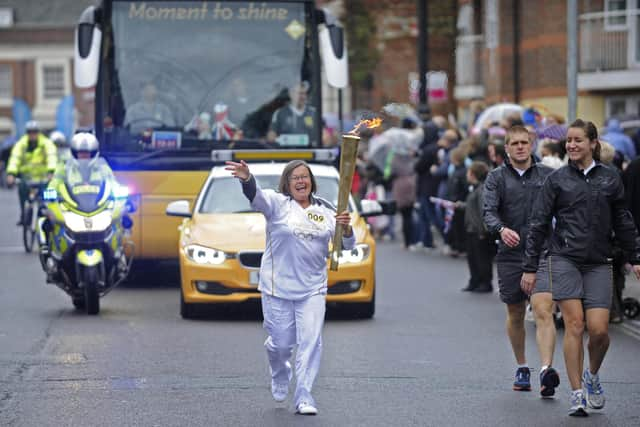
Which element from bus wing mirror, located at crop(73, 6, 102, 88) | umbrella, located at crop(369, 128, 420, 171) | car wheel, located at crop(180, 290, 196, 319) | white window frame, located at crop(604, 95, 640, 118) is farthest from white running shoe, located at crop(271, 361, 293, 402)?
white window frame, located at crop(604, 95, 640, 118)

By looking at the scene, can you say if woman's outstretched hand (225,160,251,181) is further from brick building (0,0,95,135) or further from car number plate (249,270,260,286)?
brick building (0,0,95,135)

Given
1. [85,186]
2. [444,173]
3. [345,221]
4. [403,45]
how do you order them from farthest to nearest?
[403,45] < [444,173] < [85,186] < [345,221]

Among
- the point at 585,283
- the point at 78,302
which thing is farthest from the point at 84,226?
the point at 585,283

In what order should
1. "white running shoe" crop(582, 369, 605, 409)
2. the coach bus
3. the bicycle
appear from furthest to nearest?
the bicycle
the coach bus
"white running shoe" crop(582, 369, 605, 409)

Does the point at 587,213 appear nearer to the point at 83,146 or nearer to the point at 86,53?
the point at 83,146

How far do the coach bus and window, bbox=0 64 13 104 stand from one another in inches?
2466

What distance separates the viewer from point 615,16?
34438 millimetres

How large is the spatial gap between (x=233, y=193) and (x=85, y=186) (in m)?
1.57

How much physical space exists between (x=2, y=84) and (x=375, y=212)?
66.8 meters

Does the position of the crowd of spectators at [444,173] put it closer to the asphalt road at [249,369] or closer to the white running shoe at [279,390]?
the asphalt road at [249,369]

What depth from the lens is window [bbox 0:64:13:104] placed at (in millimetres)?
77938

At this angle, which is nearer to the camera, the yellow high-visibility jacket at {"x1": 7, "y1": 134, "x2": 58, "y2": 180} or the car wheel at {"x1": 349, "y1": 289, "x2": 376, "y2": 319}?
the car wheel at {"x1": 349, "y1": 289, "x2": 376, "y2": 319}

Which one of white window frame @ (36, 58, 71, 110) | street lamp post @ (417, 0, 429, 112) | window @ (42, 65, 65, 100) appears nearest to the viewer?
street lamp post @ (417, 0, 429, 112)

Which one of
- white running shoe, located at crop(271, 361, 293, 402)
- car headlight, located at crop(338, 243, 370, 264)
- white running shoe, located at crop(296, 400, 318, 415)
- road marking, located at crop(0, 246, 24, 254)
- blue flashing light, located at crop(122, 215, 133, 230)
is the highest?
blue flashing light, located at crop(122, 215, 133, 230)
